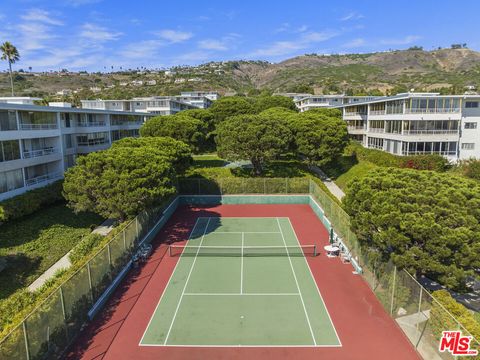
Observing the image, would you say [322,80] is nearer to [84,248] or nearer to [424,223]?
[84,248]

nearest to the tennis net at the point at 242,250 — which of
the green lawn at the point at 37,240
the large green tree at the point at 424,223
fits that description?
the large green tree at the point at 424,223

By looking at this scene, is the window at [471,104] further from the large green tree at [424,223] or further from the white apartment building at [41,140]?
the white apartment building at [41,140]

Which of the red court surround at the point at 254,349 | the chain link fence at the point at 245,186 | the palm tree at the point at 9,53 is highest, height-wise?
the palm tree at the point at 9,53

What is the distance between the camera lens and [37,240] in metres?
23.6

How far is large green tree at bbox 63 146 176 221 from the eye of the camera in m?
22.2

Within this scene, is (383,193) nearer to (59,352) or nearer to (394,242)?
(394,242)

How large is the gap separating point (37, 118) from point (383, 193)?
98.8 feet

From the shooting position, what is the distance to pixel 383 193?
656 inches

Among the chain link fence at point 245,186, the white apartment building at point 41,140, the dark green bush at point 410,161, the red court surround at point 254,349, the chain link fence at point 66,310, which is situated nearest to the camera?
the chain link fence at point 66,310

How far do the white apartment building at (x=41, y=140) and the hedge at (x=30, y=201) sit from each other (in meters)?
1.36

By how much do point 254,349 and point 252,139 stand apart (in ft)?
90.3

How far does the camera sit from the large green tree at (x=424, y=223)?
1391 centimetres

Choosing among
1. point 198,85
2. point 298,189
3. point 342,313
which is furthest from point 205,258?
point 198,85

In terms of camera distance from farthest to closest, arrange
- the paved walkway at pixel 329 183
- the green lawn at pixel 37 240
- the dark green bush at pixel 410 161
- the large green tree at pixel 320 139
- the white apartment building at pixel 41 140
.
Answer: the large green tree at pixel 320 139
the paved walkway at pixel 329 183
the dark green bush at pixel 410 161
the white apartment building at pixel 41 140
the green lawn at pixel 37 240
